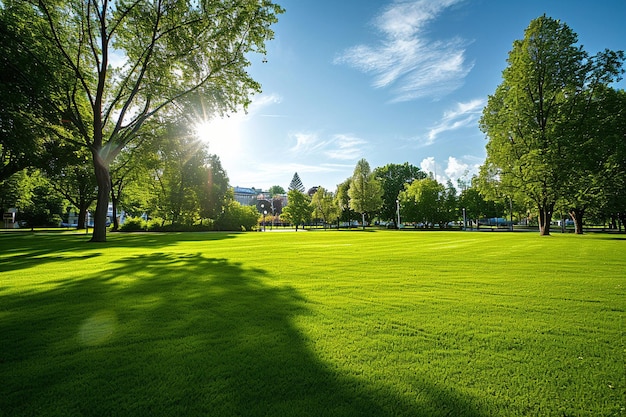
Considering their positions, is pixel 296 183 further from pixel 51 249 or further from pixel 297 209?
pixel 51 249

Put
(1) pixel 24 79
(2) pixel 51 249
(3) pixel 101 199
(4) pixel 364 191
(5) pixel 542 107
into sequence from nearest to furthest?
(2) pixel 51 249 < (1) pixel 24 79 < (3) pixel 101 199 < (5) pixel 542 107 < (4) pixel 364 191

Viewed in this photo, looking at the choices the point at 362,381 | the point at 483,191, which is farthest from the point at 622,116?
the point at 362,381

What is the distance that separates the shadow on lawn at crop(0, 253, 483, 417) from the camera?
2434mm

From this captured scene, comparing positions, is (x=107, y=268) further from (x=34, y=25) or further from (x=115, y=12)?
(x=34, y=25)

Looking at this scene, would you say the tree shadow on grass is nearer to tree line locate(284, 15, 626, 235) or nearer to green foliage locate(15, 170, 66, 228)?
green foliage locate(15, 170, 66, 228)

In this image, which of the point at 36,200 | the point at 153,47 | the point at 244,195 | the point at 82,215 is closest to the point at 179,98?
the point at 153,47

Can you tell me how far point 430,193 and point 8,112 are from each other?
6583cm

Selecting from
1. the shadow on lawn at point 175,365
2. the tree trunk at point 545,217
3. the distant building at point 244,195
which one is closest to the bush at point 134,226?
the shadow on lawn at point 175,365

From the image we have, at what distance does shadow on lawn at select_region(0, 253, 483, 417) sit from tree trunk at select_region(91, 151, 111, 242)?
18220 millimetres

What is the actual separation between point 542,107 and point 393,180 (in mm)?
52758

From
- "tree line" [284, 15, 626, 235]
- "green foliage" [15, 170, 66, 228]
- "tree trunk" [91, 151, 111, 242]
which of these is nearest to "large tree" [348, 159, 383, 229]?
"tree line" [284, 15, 626, 235]

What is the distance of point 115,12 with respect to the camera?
1984 cm

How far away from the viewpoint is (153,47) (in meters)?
21.0

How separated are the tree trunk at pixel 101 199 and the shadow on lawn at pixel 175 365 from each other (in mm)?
18220
